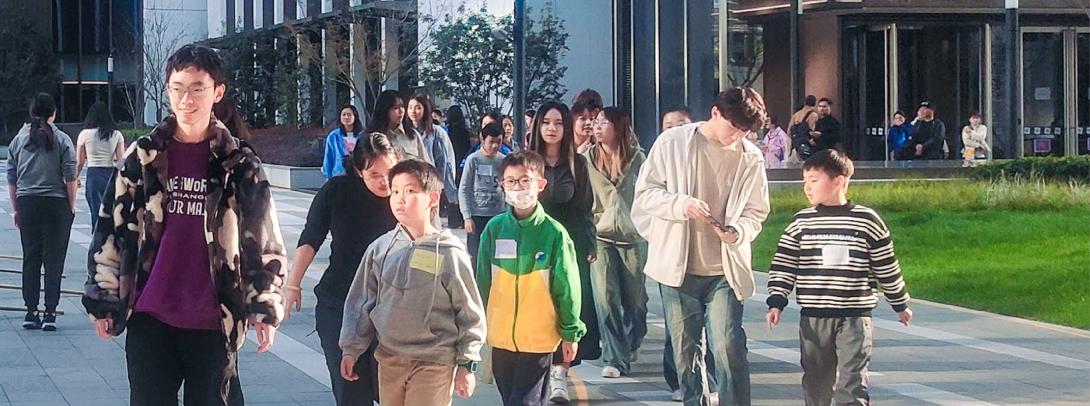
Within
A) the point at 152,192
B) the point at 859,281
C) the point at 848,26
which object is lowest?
the point at 859,281

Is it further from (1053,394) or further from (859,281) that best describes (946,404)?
(859,281)

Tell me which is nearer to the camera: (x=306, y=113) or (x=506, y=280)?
(x=506, y=280)

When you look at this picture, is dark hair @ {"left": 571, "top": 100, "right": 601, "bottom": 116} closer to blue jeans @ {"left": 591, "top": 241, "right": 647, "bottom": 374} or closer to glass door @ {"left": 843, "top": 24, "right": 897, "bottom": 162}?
blue jeans @ {"left": 591, "top": 241, "right": 647, "bottom": 374}

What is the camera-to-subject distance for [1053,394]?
8.83m

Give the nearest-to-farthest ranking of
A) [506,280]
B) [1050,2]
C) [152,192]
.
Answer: [152,192] < [506,280] < [1050,2]

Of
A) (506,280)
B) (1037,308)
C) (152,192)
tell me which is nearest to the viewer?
(152,192)

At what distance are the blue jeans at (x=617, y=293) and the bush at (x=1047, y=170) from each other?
45.6 ft

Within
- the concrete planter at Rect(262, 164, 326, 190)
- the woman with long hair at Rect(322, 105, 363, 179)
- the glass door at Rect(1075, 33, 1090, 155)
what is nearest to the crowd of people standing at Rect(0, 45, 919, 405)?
the woman with long hair at Rect(322, 105, 363, 179)

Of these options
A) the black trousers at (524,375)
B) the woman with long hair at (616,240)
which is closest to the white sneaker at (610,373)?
the woman with long hair at (616,240)

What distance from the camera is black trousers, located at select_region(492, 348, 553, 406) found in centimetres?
672

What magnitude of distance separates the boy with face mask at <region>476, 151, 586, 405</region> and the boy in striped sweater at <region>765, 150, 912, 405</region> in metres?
0.98

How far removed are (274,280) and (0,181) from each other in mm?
35712

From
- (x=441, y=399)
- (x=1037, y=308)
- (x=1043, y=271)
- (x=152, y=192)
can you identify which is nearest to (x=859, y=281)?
(x=441, y=399)

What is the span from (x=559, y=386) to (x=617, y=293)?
105 cm
